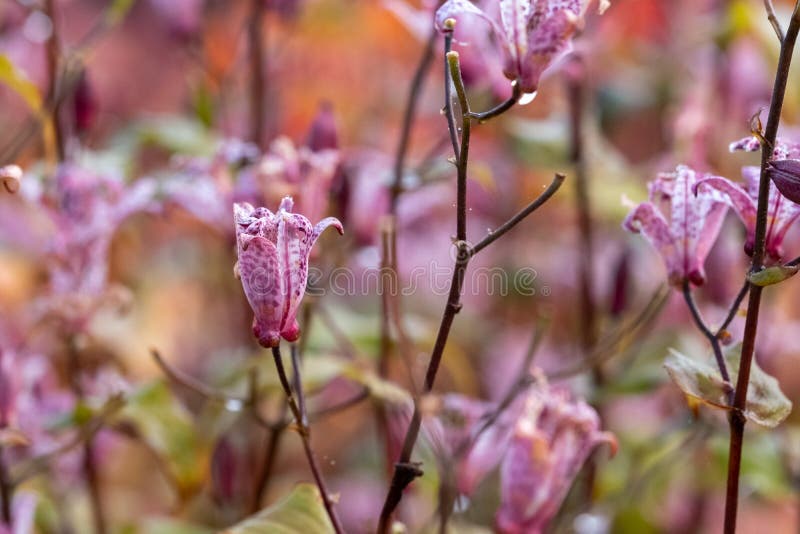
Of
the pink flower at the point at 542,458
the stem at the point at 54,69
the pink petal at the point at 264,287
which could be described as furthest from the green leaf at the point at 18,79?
the pink flower at the point at 542,458

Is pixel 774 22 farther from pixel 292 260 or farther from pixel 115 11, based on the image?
pixel 115 11

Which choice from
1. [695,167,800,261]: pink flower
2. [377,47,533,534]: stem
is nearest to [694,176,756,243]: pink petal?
[695,167,800,261]: pink flower

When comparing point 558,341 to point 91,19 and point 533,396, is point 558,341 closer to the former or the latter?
point 533,396

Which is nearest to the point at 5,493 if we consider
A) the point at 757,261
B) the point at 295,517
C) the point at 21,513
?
the point at 21,513

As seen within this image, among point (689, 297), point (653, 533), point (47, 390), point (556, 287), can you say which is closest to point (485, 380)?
point (556, 287)

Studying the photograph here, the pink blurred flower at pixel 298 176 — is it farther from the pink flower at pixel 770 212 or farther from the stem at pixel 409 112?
the pink flower at pixel 770 212

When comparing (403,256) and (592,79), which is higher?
(592,79)

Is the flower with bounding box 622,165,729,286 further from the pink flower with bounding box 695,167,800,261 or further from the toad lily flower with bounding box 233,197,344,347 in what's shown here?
the toad lily flower with bounding box 233,197,344,347
